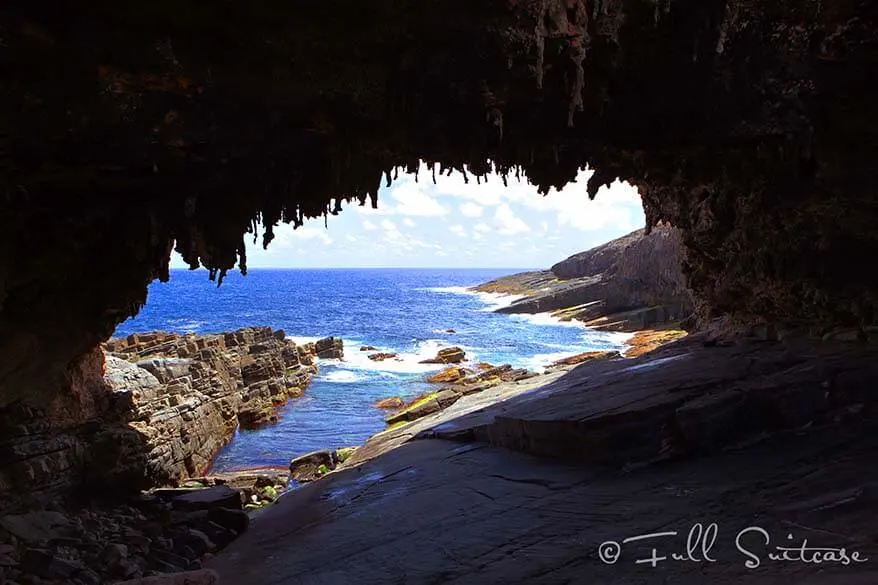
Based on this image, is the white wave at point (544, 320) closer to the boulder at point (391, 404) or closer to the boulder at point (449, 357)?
the boulder at point (449, 357)

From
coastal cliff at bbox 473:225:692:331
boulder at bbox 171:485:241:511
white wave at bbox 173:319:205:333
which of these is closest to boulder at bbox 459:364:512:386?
coastal cliff at bbox 473:225:692:331

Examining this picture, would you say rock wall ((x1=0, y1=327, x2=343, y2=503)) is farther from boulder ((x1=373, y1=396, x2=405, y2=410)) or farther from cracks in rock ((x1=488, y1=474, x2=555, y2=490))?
cracks in rock ((x1=488, y1=474, x2=555, y2=490))

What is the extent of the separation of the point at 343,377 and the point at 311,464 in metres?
17.9

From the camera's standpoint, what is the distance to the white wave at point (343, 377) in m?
33.7

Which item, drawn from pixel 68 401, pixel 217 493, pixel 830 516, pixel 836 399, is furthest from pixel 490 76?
pixel 68 401

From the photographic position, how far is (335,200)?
823cm

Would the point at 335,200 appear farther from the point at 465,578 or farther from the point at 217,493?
the point at 217,493

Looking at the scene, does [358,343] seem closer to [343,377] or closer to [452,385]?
[343,377]

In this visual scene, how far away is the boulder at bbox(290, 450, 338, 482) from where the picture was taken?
16641 mm

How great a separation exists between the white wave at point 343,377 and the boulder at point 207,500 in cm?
2322

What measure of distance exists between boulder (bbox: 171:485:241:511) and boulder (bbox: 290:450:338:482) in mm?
6506

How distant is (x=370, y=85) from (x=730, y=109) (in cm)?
454

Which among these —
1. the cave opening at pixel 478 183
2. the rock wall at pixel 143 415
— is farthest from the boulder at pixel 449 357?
the cave opening at pixel 478 183

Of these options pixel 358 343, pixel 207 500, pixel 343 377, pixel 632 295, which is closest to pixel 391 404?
pixel 343 377
